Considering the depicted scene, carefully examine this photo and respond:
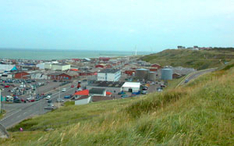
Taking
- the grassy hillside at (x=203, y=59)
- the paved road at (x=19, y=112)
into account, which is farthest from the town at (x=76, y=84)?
the grassy hillside at (x=203, y=59)

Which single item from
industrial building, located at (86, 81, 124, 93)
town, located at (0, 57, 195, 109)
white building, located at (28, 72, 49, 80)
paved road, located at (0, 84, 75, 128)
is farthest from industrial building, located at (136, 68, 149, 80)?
paved road, located at (0, 84, 75, 128)

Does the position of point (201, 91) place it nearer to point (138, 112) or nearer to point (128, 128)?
point (138, 112)

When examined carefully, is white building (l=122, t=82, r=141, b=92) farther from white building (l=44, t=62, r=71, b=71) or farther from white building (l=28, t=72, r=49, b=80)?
white building (l=44, t=62, r=71, b=71)

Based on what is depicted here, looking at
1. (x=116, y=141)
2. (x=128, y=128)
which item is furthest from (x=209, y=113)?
(x=116, y=141)

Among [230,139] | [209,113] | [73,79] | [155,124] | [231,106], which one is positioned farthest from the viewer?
[73,79]

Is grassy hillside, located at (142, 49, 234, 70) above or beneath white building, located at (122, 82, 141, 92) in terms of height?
above

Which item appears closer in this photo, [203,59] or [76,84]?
[76,84]

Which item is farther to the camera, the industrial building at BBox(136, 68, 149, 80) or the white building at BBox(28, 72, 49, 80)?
the white building at BBox(28, 72, 49, 80)

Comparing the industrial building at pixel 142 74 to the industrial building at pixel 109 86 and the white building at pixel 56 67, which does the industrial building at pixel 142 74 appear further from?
the white building at pixel 56 67

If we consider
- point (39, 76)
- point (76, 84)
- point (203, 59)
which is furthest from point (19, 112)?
point (203, 59)

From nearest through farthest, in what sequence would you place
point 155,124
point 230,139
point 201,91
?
point 230,139, point 155,124, point 201,91

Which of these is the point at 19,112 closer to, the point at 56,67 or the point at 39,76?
the point at 39,76
